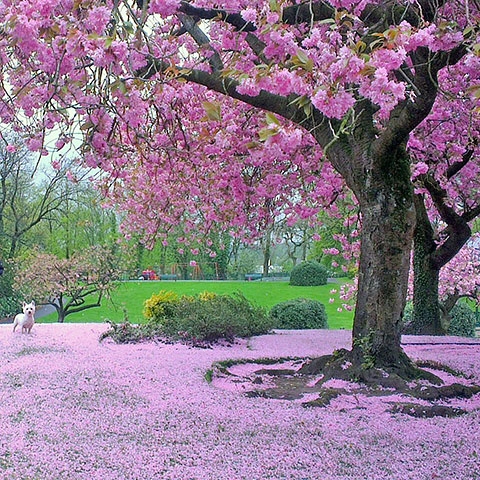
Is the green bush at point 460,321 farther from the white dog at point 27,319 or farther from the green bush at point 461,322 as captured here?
the white dog at point 27,319

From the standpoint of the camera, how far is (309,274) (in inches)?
960

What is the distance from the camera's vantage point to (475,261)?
1404cm

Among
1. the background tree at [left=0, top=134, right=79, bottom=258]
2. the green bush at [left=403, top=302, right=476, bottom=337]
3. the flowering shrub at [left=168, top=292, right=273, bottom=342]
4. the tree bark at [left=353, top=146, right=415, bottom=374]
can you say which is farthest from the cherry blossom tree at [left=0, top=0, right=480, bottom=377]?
the background tree at [left=0, top=134, right=79, bottom=258]

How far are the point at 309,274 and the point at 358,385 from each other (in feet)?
63.6

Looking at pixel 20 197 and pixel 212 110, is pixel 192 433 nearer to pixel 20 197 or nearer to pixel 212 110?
pixel 212 110

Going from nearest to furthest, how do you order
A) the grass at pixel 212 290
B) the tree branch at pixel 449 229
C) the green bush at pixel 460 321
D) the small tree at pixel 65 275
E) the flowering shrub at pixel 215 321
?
1. the flowering shrub at pixel 215 321
2. the tree branch at pixel 449 229
3. the green bush at pixel 460 321
4. the small tree at pixel 65 275
5. the grass at pixel 212 290

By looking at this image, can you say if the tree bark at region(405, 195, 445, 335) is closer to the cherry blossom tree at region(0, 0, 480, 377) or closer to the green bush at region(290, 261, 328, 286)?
the cherry blossom tree at region(0, 0, 480, 377)

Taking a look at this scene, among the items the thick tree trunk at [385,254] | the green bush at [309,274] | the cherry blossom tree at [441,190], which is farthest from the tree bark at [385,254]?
the green bush at [309,274]

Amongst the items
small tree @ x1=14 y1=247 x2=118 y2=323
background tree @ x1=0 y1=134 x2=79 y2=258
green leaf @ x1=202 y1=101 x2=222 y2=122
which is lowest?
small tree @ x1=14 y1=247 x2=118 y2=323

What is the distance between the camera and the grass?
2338 cm

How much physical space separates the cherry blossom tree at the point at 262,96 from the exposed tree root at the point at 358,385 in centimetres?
9

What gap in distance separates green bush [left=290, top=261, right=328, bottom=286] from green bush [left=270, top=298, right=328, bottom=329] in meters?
11.4

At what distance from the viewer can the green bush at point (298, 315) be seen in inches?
470

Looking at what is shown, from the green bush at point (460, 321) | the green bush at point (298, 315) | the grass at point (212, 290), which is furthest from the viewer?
the grass at point (212, 290)
